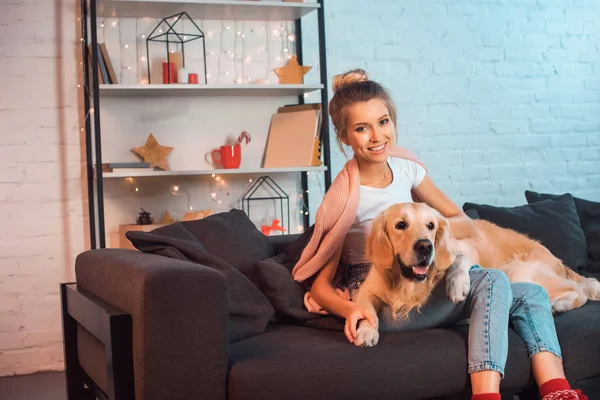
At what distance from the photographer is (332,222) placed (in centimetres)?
244

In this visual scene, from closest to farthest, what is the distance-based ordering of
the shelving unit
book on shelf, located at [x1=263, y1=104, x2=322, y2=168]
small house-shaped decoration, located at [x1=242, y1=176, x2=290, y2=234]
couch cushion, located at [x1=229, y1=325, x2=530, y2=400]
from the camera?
couch cushion, located at [x1=229, y1=325, x2=530, y2=400]
the shelving unit
book on shelf, located at [x1=263, y1=104, x2=322, y2=168]
small house-shaped decoration, located at [x1=242, y1=176, x2=290, y2=234]

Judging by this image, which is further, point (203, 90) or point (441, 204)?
point (203, 90)

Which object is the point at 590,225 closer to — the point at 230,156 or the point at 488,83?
the point at 488,83

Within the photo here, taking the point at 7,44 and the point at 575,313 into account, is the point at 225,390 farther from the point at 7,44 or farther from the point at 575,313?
the point at 7,44

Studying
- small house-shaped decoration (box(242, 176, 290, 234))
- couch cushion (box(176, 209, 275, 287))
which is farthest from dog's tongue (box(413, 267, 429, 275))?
small house-shaped decoration (box(242, 176, 290, 234))

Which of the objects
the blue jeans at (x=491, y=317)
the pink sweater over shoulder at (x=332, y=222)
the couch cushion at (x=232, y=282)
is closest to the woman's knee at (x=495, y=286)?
the blue jeans at (x=491, y=317)

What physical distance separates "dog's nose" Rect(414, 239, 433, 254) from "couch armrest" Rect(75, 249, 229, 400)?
52cm

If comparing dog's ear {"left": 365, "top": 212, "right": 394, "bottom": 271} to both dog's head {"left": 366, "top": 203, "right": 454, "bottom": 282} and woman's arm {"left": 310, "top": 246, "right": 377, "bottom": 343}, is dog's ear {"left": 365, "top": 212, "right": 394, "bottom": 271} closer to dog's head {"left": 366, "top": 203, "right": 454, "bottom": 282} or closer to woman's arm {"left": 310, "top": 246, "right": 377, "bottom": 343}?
dog's head {"left": 366, "top": 203, "right": 454, "bottom": 282}

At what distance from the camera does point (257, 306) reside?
2.45 metres

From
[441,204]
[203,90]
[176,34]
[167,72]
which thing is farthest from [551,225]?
[176,34]

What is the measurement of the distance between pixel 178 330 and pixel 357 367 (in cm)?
49

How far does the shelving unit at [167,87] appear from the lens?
141 inches

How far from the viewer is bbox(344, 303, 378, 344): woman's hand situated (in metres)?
2.19

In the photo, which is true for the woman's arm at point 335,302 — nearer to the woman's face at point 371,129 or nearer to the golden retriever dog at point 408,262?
the golden retriever dog at point 408,262
